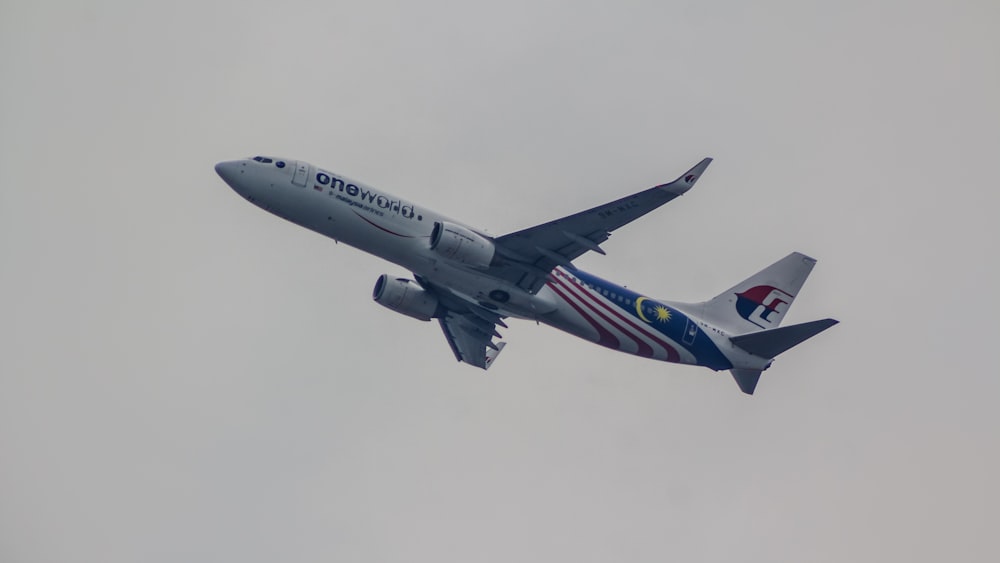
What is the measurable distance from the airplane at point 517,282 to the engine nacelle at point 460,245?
50 mm

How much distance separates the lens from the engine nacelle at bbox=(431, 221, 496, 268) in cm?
4353

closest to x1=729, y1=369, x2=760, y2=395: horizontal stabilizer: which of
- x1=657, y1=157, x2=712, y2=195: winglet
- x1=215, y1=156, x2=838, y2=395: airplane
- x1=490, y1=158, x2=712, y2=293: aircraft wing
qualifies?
x1=215, y1=156, x2=838, y2=395: airplane

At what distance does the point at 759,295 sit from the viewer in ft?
176

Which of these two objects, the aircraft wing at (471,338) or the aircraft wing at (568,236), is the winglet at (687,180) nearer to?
the aircraft wing at (568,236)

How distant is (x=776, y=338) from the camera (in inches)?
1902

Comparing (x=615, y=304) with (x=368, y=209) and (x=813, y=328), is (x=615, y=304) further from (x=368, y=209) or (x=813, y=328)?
(x=368, y=209)

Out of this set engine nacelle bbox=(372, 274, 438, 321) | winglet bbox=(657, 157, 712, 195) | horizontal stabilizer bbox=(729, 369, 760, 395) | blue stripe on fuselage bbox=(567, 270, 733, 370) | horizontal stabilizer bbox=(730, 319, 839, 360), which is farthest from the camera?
engine nacelle bbox=(372, 274, 438, 321)

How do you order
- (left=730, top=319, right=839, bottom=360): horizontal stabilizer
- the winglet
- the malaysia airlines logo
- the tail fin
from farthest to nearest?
the malaysia airlines logo
the tail fin
(left=730, top=319, right=839, bottom=360): horizontal stabilizer
the winglet

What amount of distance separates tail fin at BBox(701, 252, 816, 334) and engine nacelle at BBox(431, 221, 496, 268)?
13.0 meters

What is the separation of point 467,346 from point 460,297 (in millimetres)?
5881

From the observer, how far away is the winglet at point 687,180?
130 ft

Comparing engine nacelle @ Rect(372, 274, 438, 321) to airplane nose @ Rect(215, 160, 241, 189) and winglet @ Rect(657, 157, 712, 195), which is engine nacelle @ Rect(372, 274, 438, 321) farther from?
winglet @ Rect(657, 157, 712, 195)

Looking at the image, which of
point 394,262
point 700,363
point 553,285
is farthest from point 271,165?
point 700,363

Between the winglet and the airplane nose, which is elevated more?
the winglet
